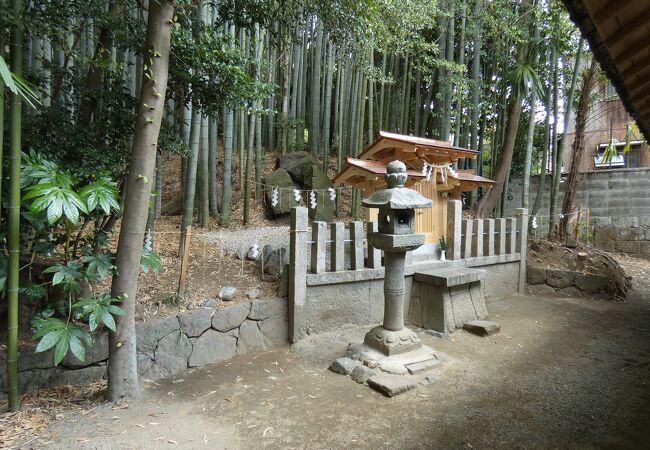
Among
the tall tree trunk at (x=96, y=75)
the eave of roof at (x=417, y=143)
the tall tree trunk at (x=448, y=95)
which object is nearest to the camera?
the tall tree trunk at (x=96, y=75)

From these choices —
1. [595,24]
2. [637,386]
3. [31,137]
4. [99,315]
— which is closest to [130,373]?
[99,315]

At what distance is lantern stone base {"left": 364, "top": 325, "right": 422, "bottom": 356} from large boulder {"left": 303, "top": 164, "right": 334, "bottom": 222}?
5.20 metres

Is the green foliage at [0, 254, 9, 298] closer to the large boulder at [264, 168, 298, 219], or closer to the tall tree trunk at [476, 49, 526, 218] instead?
the large boulder at [264, 168, 298, 219]

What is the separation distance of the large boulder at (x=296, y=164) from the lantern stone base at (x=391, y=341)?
257 inches

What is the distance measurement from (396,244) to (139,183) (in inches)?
104

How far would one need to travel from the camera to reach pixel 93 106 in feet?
11.9

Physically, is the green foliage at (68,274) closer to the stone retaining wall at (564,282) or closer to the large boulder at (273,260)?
the large boulder at (273,260)

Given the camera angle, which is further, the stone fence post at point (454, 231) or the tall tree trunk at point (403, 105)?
the tall tree trunk at point (403, 105)

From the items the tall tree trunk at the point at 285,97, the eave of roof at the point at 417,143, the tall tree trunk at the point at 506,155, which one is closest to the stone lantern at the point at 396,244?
the eave of roof at the point at 417,143

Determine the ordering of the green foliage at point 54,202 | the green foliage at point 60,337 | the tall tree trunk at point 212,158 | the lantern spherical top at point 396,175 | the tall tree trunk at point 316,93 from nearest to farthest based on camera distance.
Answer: the green foliage at point 54,202 → the green foliage at point 60,337 → the lantern spherical top at point 396,175 → the tall tree trunk at point 212,158 → the tall tree trunk at point 316,93

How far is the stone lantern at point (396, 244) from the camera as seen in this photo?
3959 mm

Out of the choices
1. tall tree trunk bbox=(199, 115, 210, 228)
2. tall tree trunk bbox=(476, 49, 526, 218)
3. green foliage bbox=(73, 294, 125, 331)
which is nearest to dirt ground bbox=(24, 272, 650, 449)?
green foliage bbox=(73, 294, 125, 331)

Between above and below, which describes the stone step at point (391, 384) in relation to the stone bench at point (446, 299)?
below

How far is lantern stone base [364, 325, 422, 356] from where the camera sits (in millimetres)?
3948
